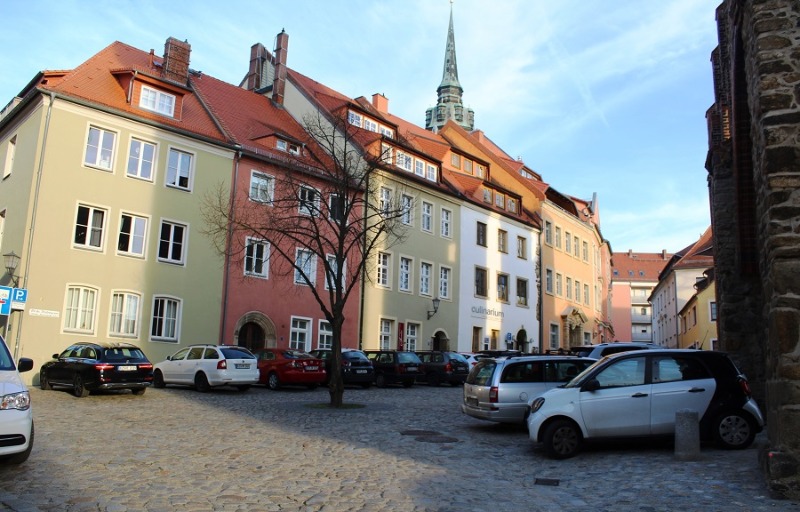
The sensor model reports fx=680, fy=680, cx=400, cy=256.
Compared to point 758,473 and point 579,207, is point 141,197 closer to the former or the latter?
point 758,473

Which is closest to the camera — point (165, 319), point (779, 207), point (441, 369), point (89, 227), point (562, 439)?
point (779, 207)

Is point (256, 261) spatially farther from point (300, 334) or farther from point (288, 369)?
point (288, 369)

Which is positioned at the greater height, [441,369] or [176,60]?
[176,60]

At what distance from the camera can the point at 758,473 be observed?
8703mm

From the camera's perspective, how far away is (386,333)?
34281 millimetres

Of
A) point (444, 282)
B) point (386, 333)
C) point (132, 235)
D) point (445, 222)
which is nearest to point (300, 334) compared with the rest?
point (386, 333)

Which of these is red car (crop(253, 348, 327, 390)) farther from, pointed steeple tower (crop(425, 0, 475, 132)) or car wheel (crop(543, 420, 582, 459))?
pointed steeple tower (crop(425, 0, 475, 132))

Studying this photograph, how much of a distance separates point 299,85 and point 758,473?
103 feet

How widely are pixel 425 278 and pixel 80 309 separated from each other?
18292 mm

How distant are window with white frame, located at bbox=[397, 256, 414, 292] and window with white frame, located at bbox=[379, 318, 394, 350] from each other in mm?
1912

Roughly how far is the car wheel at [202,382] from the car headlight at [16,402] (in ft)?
44.0

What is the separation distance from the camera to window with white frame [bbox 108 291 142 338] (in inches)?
952

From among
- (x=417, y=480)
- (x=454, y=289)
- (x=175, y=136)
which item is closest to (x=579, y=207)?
(x=454, y=289)

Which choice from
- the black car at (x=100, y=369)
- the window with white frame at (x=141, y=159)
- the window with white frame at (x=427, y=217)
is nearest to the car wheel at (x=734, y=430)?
the black car at (x=100, y=369)
